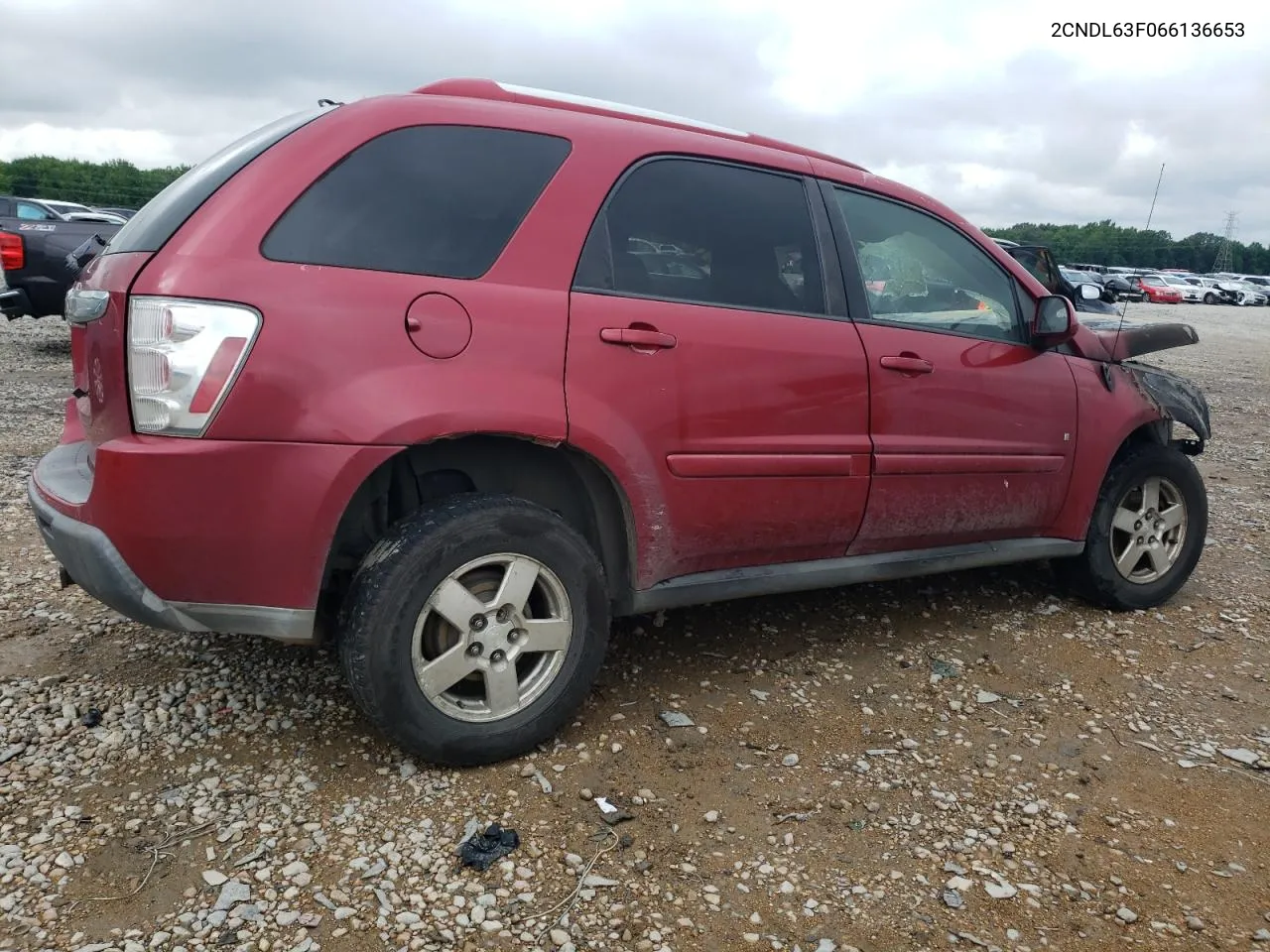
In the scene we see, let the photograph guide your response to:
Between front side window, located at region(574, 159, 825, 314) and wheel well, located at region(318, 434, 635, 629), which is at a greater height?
front side window, located at region(574, 159, 825, 314)

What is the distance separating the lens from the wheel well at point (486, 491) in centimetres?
255

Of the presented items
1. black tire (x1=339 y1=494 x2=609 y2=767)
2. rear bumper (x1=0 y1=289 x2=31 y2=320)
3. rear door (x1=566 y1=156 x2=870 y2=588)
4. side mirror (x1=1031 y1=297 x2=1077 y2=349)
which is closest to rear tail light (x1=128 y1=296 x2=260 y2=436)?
black tire (x1=339 y1=494 x2=609 y2=767)

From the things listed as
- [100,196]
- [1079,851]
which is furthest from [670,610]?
[100,196]

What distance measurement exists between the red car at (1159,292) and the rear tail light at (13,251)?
38137mm

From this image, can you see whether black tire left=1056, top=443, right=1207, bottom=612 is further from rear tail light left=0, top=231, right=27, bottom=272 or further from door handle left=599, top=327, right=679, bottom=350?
rear tail light left=0, top=231, right=27, bottom=272

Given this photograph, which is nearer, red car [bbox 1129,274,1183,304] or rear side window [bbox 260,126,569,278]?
rear side window [bbox 260,126,569,278]

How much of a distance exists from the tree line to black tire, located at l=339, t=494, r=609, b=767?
1838 inches

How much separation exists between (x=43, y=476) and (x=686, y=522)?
186cm

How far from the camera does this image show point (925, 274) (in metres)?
3.53

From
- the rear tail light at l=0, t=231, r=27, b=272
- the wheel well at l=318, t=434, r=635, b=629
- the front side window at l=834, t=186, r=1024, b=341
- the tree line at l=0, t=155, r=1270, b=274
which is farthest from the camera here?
the tree line at l=0, t=155, r=1270, b=274

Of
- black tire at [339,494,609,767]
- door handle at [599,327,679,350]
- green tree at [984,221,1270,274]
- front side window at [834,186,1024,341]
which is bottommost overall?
black tire at [339,494,609,767]

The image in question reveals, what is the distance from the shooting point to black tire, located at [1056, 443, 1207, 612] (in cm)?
404

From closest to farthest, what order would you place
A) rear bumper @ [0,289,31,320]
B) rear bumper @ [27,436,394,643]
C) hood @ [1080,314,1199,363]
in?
rear bumper @ [27,436,394,643] < hood @ [1080,314,1199,363] < rear bumper @ [0,289,31,320]

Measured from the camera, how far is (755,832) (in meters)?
2.45
